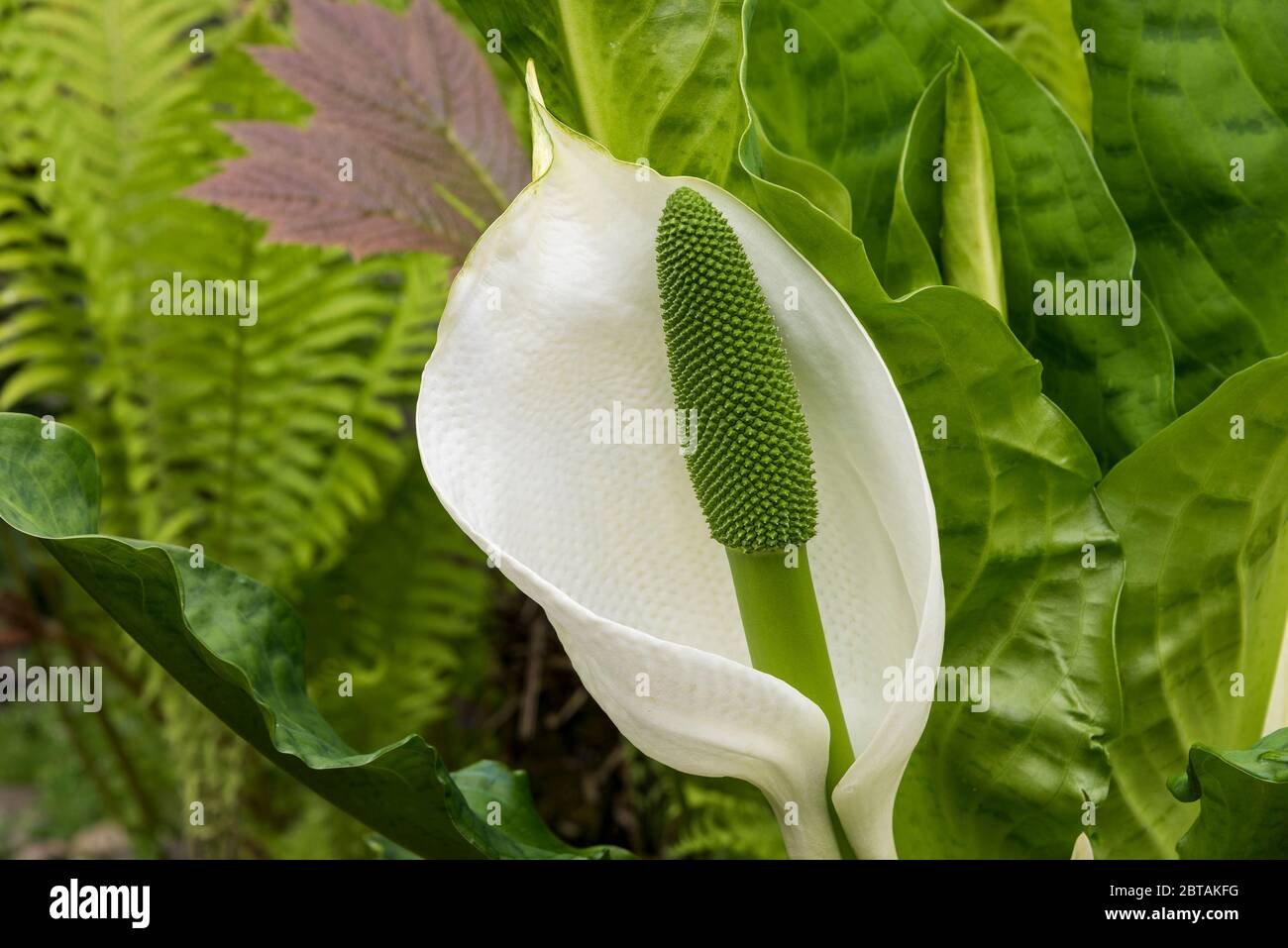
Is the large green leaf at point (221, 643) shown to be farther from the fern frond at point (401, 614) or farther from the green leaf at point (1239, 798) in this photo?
the fern frond at point (401, 614)

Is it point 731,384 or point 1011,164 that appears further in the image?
point 1011,164

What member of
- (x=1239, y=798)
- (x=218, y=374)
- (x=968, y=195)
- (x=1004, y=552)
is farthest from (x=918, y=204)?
(x=218, y=374)

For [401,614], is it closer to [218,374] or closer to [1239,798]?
[218,374]

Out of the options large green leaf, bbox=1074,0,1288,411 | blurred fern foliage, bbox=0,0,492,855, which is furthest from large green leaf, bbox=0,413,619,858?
blurred fern foliage, bbox=0,0,492,855

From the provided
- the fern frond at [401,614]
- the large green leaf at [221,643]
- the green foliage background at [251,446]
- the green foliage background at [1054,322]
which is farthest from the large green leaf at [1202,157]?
the fern frond at [401,614]

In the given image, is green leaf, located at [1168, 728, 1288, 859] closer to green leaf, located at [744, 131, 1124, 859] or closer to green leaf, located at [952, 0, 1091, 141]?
green leaf, located at [744, 131, 1124, 859]

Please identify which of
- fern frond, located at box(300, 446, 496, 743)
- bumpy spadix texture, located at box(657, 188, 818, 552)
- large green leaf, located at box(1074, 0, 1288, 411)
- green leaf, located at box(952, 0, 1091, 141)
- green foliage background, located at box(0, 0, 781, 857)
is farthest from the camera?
fern frond, located at box(300, 446, 496, 743)
